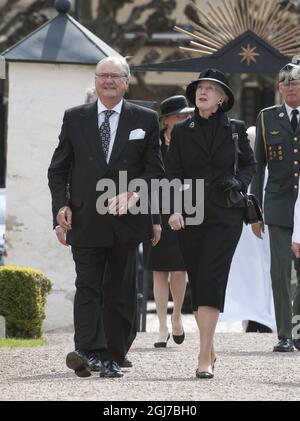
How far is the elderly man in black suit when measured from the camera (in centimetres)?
1001

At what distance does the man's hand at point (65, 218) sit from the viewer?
1000 cm

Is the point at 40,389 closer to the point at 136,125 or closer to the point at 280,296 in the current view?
the point at 136,125

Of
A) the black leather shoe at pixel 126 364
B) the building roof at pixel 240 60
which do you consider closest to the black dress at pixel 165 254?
the black leather shoe at pixel 126 364

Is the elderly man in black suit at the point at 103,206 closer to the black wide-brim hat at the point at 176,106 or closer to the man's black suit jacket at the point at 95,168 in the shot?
the man's black suit jacket at the point at 95,168

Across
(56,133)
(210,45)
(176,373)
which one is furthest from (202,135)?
(210,45)

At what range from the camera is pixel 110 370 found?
9977 millimetres

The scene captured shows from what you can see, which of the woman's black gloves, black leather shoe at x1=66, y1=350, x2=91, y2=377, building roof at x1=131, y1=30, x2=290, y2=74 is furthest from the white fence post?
building roof at x1=131, y1=30, x2=290, y2=74

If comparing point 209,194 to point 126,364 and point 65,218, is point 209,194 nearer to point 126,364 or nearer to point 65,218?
point 65,218

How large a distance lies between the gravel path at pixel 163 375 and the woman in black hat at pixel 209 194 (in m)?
0.39

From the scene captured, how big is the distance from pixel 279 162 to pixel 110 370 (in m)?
3.03

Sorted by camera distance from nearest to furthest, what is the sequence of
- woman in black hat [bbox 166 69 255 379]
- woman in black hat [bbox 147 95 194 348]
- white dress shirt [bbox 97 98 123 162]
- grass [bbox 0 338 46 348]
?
woman in black hat [bbox 166 69 255 379] → white dress shirt [bbox 97 98 123 162] → grass [bbox 0 338 46 348] → woman in black hat [bbox 147 95 194 348]

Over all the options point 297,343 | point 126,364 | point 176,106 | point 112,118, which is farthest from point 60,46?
point 126,364

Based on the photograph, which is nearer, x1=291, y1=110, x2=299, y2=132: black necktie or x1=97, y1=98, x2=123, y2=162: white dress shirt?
x1=97, y1=98, x2=123, y2=162: white dress shirt

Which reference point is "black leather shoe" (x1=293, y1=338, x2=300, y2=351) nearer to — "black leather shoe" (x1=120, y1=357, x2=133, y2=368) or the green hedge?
"black leather shoe" (x1=120, y1=357, x2=133, y2=368)
